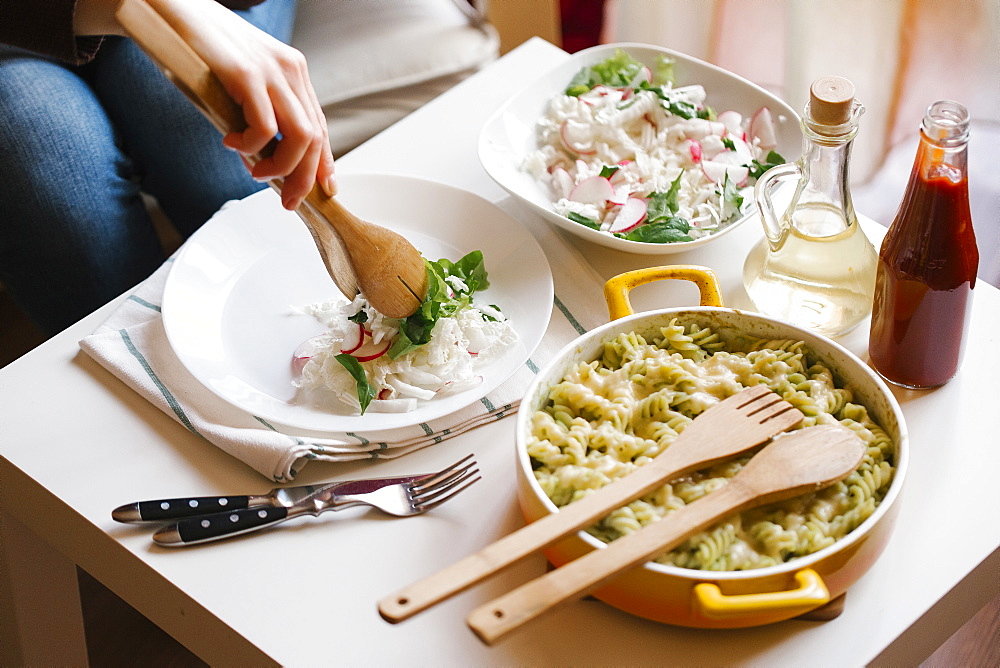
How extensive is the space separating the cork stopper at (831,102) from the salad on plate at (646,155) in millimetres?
260

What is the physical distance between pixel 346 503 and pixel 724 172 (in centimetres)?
63

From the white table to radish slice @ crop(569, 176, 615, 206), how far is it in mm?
143

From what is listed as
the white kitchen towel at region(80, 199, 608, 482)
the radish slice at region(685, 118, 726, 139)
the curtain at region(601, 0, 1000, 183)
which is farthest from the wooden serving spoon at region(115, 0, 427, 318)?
the curtain at region(601, 0, 1000, 183)

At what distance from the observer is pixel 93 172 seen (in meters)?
1.45

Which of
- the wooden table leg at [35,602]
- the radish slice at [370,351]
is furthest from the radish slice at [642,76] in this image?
the wooden table leg at [35,602]

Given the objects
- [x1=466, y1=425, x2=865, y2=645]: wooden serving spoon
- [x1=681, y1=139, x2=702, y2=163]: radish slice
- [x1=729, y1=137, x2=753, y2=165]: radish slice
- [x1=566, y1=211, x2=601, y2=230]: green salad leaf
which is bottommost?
[x1=566, y1=211, x2=601, y2=230]: green salad leaf

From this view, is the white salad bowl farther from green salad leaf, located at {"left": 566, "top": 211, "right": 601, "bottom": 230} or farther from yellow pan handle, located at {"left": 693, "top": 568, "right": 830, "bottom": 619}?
yellow pan handle, located at {"left": 693, "top": 568, "right": 830, "bottom": 619}

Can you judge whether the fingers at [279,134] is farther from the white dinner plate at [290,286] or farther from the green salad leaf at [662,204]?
the green salad leaf at [662,204]

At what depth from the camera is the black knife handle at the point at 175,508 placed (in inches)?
33.4

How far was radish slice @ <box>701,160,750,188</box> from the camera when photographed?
1.16 meters

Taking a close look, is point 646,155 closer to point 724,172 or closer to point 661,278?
point 724,172

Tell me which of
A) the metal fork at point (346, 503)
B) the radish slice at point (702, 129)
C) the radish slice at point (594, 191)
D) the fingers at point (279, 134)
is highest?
the fingers at point (279, 134)

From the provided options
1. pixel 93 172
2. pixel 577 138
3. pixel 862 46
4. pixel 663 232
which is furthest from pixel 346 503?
pixel 862 46

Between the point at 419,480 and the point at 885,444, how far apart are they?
420mm
